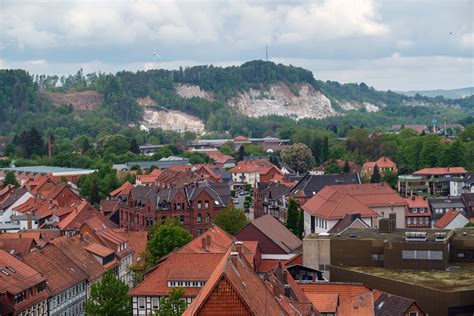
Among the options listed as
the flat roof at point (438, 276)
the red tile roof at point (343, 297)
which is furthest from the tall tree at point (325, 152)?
the red tile roof at point (343, 297)

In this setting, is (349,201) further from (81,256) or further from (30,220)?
(81,256)

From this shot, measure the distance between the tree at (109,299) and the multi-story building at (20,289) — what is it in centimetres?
264

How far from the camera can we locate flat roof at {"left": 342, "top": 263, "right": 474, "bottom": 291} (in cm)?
5516

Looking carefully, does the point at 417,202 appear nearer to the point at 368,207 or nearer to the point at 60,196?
the point at 368,207

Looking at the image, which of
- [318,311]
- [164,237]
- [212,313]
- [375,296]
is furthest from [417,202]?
[212,313]

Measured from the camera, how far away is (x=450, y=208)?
105812 mm

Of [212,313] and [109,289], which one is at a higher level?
[212,313]

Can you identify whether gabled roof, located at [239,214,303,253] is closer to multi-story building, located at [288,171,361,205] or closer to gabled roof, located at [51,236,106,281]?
gabled roof, located at [51,236,106,281]

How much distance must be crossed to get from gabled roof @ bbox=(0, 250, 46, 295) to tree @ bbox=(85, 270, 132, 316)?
3341 millimetres

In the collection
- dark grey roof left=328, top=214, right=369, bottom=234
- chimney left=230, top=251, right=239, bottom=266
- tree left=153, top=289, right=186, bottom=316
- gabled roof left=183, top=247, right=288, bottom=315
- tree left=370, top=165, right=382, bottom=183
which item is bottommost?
tree left=370, top=165, right=382, bottom=183

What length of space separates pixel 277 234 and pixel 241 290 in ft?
133

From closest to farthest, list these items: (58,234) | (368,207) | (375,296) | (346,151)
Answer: (375,296) → (58,234) → (368,207) → (346,151)

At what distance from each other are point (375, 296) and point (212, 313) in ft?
73.1

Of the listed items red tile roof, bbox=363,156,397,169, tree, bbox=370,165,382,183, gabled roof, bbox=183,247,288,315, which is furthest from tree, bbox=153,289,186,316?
red tile roof, bbox=363,156,397,169
